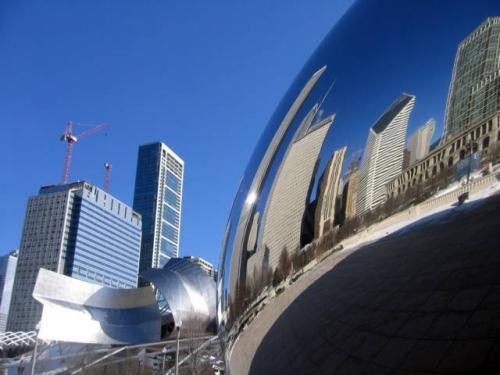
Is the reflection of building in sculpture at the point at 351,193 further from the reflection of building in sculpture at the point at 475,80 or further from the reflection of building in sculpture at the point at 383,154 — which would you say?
the reflection of building in sculpture at the point at 475,80

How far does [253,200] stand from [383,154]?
0.93 meters

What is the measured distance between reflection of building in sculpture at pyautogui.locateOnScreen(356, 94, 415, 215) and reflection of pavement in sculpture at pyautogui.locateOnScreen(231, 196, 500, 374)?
160 mm

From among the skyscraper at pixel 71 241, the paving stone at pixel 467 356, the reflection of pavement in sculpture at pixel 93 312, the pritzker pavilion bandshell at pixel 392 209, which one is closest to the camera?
the paving stone at pixel 467 356

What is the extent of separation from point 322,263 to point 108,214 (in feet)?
505

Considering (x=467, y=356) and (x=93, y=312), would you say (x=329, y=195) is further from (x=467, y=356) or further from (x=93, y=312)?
(x=93, y=312)

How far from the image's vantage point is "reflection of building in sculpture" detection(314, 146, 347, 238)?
1.88 metres

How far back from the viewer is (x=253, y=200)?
257cm

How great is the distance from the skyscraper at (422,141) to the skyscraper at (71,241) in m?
144

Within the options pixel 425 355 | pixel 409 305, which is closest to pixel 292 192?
pixel 409 305

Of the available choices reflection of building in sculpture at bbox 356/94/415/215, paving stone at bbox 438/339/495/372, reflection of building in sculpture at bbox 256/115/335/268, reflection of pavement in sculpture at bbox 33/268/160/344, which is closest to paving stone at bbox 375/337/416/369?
paving stone at bbox 438/339/495/372

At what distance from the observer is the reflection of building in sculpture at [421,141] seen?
1.69 metres

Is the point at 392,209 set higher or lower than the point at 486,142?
lower

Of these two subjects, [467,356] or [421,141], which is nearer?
[467,356]

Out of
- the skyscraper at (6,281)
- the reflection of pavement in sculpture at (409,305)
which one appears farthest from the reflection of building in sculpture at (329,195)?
the skyscraper at (6,281)
